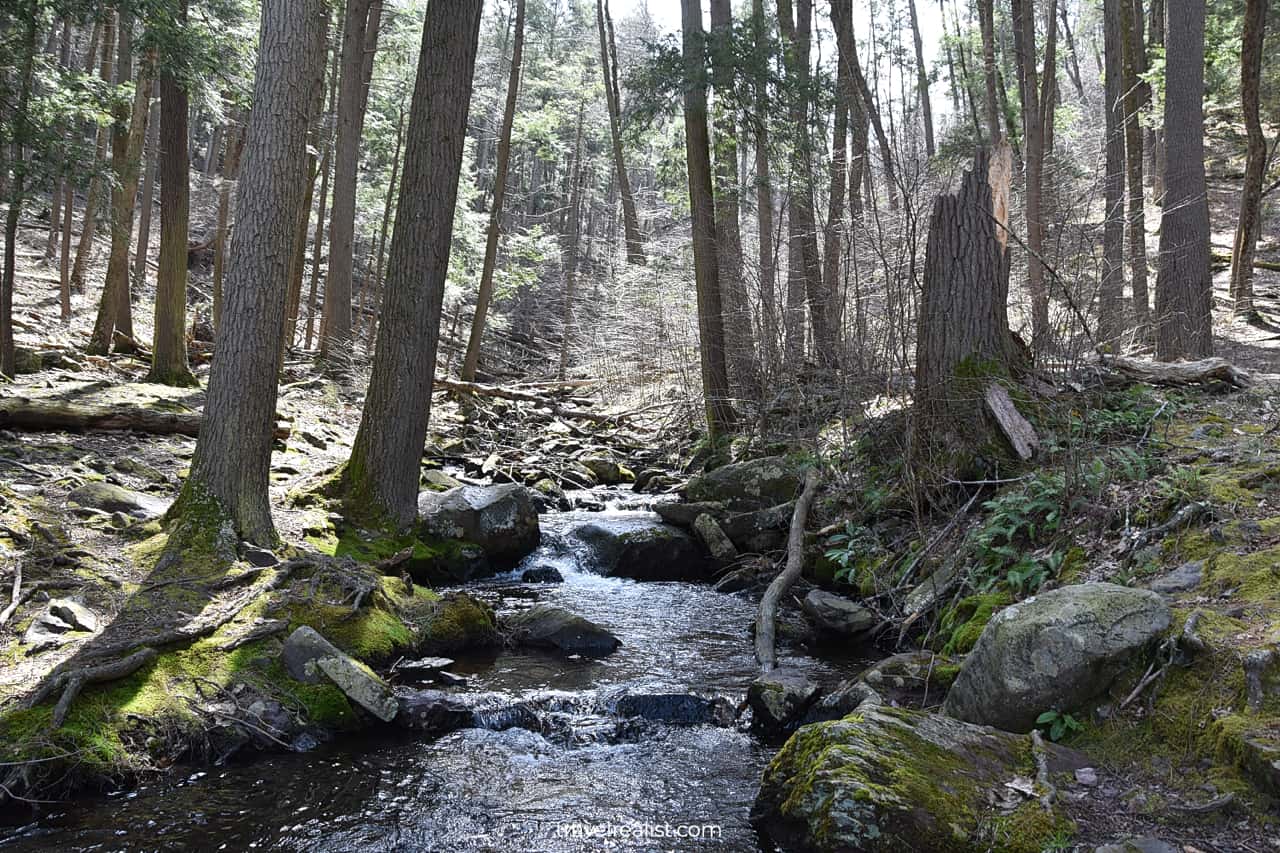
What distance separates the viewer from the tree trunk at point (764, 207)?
1014cm

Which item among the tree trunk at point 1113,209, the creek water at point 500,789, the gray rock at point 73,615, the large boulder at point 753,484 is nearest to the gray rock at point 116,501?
the gray rock at point 73,615

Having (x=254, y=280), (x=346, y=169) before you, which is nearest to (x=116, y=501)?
(x=254, y=280)

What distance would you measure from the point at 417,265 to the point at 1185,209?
8944mm

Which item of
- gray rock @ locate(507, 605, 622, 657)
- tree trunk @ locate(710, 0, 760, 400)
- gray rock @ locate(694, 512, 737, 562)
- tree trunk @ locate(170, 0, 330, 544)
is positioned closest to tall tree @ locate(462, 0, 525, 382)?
tree trunk @ locate(710, 0, 760, 400)

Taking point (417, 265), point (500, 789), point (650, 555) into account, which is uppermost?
point (417, 265)

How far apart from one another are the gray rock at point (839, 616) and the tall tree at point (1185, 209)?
5663 millimetres

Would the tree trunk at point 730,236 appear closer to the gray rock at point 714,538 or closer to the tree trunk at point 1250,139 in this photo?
the gray rock at point 714,538

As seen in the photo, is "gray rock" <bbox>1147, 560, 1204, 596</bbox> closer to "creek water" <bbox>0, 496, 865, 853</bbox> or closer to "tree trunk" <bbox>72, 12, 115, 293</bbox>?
"creek water" <bbox>0, 496, 865, 853</bbox>

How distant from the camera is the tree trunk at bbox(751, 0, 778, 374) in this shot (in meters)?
10.1

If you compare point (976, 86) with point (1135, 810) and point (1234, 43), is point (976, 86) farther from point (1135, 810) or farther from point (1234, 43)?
point (1135, 810)

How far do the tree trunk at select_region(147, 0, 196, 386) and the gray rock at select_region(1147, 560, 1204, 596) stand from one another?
11.6 m

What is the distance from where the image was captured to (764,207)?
14961 mm

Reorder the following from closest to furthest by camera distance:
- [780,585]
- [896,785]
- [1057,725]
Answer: [896,785] < [1057,725] < [780,585]

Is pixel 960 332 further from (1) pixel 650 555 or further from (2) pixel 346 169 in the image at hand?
(2) pixel 346 169
